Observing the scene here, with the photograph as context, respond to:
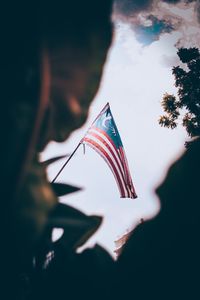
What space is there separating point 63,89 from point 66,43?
32 cm

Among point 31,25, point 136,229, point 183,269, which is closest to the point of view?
point 31,25

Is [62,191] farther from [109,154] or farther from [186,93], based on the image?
[186,93]

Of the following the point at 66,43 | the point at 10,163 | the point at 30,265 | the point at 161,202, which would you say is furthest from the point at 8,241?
the point at 66,43

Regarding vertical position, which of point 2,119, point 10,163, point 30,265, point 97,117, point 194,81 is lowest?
point 30,265

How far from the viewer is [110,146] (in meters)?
6.54

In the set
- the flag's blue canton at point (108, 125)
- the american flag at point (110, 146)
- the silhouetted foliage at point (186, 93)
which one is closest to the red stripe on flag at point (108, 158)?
the american flag at point (110, 146)

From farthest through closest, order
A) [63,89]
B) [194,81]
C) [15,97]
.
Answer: [194,81] < [63,89] < [15,97]

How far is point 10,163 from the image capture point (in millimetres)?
1315

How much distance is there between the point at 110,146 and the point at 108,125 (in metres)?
0.67

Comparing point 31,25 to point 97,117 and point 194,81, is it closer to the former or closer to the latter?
point 97,117

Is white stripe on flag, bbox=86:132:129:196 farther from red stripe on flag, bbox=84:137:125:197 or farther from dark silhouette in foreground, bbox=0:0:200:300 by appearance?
dark silhouette in foreground, bbox=0:0:200:300

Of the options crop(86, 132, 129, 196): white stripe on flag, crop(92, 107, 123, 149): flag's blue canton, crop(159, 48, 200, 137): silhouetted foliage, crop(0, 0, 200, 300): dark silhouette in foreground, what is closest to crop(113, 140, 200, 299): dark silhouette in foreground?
crop(0, 0, 200, 300): dark silhouette in foreground

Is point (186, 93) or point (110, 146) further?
point (186, 93)

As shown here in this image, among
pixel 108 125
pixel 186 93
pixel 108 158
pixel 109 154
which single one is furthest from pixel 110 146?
pixel 186 93
